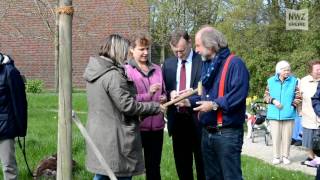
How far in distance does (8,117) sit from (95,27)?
23.1m

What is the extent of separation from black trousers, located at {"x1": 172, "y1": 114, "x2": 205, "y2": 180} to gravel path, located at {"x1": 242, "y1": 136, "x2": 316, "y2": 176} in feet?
9.36

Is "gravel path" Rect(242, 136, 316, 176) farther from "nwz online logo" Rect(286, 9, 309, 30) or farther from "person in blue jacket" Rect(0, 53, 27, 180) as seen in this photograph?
"person in blue jacket" Rect(0, 53, 27, 180)

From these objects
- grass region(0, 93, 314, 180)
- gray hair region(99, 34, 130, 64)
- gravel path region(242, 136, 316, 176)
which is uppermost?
gray hair region(99, 34, 130, 64)

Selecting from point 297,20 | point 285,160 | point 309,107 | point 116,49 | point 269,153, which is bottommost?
point 269,153

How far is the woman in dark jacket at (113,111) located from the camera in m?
4.93

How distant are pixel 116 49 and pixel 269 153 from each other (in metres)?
6.55

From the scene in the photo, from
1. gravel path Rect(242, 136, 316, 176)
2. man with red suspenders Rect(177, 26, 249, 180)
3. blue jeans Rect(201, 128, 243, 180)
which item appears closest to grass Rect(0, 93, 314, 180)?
gravel path Rect(242, 136, 316, 176)

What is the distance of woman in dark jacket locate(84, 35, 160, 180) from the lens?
16.2ft

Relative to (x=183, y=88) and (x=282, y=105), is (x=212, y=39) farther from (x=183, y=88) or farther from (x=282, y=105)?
(x=282, y=105)

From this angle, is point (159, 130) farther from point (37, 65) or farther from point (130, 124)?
point (37, 65)

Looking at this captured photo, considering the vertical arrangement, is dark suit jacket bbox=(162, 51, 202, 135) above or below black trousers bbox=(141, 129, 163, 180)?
above

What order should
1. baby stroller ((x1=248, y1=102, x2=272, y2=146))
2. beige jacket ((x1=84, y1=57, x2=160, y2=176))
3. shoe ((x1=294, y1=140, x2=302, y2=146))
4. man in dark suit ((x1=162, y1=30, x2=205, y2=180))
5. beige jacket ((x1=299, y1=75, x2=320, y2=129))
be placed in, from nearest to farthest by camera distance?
beige jacket ((x1=84, y1=57, x2=160, y2=176)) → man in dark suit ((x1=162, y1=30, x2=205, y2=180)) → beige jacket ((x1=299, y1=75, x2=320, y2=129)) → shoe ((x1=294, y1=140, x2=302, y2=146)) → baby stroller ((x1=248, y1=102, x2=272, y2=146))

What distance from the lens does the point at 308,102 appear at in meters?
9.48

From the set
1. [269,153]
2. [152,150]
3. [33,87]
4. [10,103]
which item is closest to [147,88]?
[152,150]
